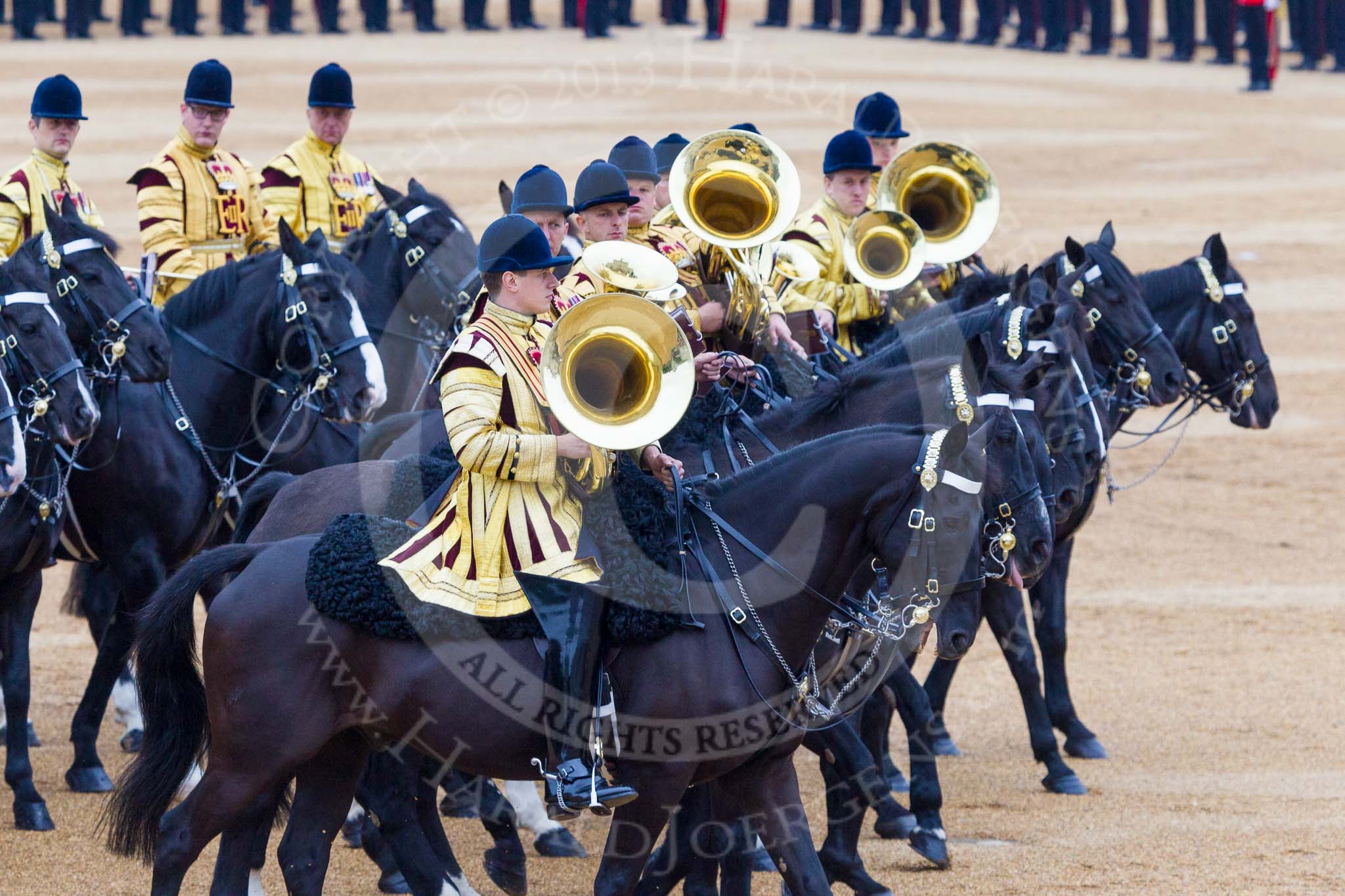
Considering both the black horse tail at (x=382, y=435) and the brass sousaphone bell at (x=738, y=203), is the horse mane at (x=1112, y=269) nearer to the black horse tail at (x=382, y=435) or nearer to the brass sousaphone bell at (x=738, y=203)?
the brass sousaphone bell at (x=738, y=203)

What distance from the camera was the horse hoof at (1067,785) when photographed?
8.06 m

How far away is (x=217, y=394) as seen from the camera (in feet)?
26.3

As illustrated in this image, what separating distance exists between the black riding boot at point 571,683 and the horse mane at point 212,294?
3.51m

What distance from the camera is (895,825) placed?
741cm

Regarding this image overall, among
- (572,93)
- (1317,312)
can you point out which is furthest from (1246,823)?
(572,93)

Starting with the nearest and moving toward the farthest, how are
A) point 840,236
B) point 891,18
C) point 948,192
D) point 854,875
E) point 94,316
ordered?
1. point 854,875
2. point 94,316
3. point 840,236
4. point 948,192
5. point 891,18

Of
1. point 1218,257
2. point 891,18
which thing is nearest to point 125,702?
point 1218,257

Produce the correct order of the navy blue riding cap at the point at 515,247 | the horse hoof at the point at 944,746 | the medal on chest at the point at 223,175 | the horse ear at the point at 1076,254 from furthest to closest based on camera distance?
the medal on chest at the point at 223,175, the horse hoof at the point at 944,746, the horse ear at the point at 1076,254, the navy blue riding cap at the point at 515,247

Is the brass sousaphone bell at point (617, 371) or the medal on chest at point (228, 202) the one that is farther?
the medal on chest at point (228, 202)

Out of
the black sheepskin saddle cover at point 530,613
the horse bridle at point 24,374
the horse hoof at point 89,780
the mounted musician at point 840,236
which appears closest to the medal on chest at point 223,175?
the horse bridle at point 24,374

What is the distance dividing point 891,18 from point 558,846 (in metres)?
29.8

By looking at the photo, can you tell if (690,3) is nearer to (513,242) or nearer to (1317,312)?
(1317,312)

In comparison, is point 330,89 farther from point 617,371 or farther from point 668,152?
point 617,371

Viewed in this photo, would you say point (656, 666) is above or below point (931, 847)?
above
